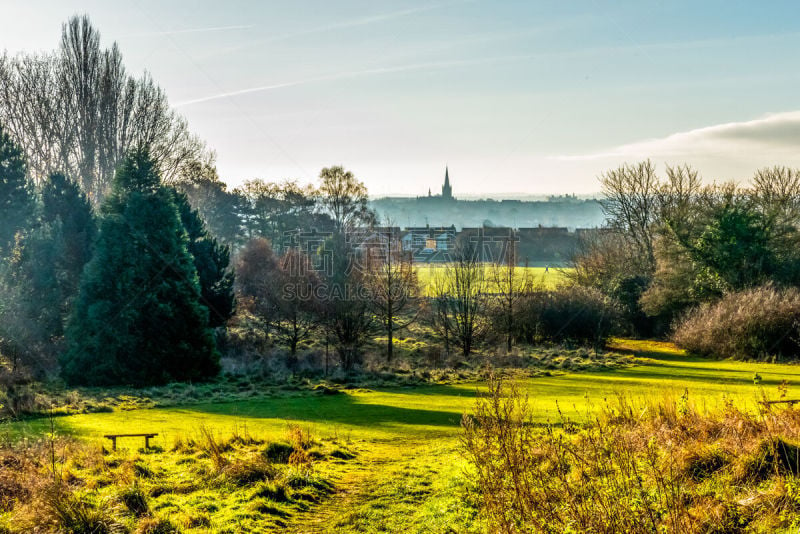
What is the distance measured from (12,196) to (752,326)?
1602 inches

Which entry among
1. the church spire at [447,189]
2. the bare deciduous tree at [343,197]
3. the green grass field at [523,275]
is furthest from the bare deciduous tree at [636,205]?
the church spire at [447,189]

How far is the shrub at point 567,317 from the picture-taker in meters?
40.0

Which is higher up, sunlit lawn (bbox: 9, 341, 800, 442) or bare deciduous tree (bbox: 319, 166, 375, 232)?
bare deciduous tree (bbox: 319, 166, 375, 232)

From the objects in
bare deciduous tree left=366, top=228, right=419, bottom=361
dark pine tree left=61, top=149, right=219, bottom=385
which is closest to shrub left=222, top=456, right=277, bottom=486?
dark pine tree left=61, top=149, right=219, bottom=385

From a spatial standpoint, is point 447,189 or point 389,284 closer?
point 389,284

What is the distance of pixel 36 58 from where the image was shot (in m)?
37.3

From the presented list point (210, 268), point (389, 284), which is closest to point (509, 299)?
point (389, 284)

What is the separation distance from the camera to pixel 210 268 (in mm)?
33812

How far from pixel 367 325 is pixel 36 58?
90.1 ft

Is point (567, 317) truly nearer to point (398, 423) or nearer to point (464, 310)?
point (464, 310)

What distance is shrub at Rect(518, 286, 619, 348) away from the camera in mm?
39969

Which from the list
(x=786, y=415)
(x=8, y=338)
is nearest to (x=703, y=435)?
(x=786, y=415)

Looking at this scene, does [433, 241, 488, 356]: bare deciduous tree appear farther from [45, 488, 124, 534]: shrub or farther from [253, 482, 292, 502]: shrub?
[45, 488, 124, 534]: shrub

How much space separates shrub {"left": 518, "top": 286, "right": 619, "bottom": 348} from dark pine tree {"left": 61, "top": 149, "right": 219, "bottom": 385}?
895 inches
